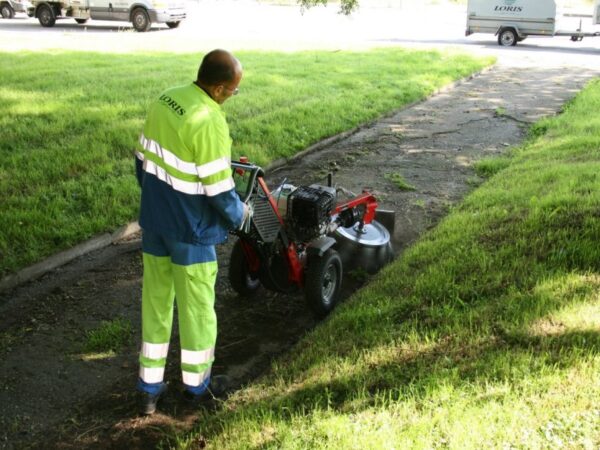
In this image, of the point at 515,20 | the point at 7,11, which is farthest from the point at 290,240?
the point at 7,11

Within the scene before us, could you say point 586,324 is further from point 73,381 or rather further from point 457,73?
point 457,73

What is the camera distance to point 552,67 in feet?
61.7

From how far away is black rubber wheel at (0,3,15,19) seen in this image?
2848 cm

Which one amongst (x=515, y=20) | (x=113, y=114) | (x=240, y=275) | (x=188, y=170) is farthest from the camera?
(x=515, y=20)

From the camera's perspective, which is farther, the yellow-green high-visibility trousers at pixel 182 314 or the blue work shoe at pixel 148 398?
the blue work shoe at pixel 148 398

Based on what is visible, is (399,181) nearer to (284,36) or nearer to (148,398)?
(148,398)

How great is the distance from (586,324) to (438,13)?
125ft

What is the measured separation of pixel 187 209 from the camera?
11.2ft

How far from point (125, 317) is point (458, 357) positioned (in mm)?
2551

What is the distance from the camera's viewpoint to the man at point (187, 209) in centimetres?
331

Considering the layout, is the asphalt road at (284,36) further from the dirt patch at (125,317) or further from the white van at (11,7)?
the dirt patch at (125,317)

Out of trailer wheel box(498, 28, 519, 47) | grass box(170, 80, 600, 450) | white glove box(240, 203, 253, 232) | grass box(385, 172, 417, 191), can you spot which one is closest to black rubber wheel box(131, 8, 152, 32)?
trailer wheel box(498, 28, 519, 47)

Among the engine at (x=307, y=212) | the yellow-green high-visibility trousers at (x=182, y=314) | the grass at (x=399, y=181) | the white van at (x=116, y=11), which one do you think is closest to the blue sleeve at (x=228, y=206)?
the yellow-green high-visibility trousers at (x=182, y=314)

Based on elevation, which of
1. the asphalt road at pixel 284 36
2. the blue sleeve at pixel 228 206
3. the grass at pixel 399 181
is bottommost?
the grass at pixel 399 181
